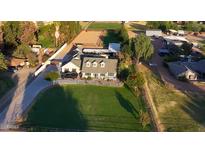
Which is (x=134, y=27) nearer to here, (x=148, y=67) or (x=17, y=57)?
(x=148, y=67)

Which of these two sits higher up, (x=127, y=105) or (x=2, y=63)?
(x=2, y=63)

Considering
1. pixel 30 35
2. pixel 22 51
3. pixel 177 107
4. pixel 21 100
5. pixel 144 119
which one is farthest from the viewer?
pixel 30 35

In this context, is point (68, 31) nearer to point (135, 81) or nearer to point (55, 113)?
point (135, 81)

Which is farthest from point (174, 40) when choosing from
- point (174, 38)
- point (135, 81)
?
point (135, 81)

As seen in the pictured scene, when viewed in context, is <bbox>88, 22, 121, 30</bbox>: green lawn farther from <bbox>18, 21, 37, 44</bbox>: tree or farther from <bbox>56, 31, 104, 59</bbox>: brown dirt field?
<bbox>18, 21, 37, 44</bbox>: tree

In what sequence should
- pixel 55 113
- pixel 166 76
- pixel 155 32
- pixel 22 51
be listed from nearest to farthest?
1. pixel 55 113
2. pixel 22 51
3. pixel 166 76
4. pixel 155 32

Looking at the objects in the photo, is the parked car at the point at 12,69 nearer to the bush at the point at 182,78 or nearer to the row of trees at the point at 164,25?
the row of trees at the point at 164,25

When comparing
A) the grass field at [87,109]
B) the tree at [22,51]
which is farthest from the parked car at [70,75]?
the tree at [22,51]
